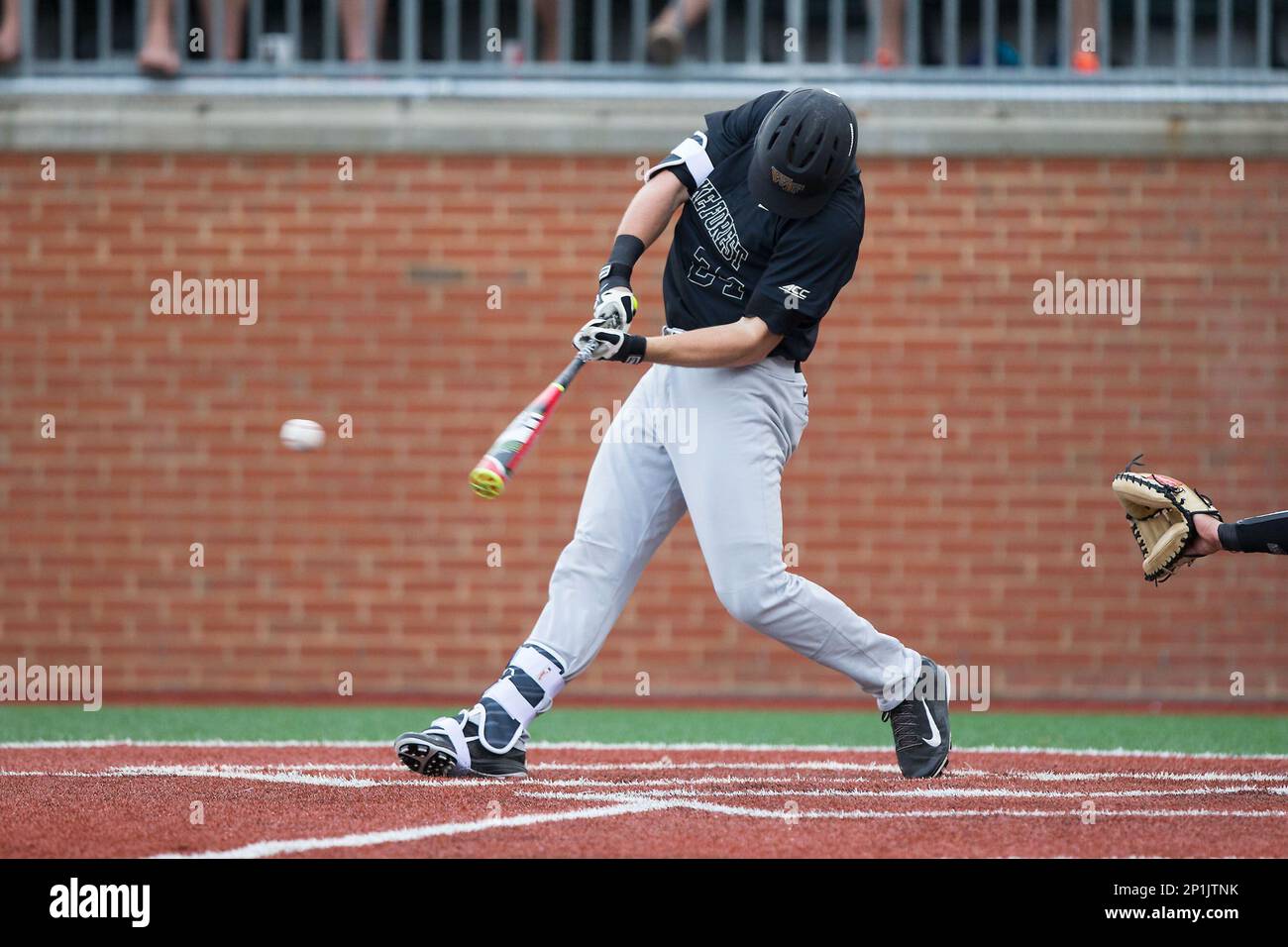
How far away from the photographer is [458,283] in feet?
30.6

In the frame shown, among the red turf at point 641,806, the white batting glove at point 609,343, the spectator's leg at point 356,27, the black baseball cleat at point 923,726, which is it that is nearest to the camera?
the red turf at point 641,806

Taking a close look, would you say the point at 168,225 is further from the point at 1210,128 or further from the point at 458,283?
the point at 1210,128

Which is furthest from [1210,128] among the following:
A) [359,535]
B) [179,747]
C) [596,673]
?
[179,747]

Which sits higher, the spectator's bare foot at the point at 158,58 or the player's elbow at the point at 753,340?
the spectator's bare foot at the point at 158,58

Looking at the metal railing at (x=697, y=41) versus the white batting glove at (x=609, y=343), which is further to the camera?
the metal railing at (x=697, y=41)

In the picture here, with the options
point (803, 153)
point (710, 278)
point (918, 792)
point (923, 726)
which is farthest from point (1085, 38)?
point (918, 792)

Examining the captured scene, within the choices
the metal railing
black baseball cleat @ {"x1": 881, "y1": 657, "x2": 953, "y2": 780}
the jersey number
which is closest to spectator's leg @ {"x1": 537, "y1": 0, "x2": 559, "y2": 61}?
the metal railing

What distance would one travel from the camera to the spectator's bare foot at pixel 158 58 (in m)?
9.25

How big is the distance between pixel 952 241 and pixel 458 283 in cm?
291


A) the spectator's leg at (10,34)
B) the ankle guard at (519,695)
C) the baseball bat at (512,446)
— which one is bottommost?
the ankle guard at (519,695)

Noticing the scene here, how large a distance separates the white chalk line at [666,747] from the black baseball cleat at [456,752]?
1.36 m

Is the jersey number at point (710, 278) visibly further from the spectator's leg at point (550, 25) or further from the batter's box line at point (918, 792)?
the spectator's leg at point (550, 25)

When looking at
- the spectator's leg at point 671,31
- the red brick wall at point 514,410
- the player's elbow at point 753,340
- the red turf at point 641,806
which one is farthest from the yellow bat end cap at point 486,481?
the spectator's leg at point 671,31

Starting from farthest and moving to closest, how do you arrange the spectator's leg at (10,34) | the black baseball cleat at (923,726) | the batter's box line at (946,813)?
the spectator's leg at (10,34)
the black baseball cleat at (923,726)
the batter's box line at (946,813)
